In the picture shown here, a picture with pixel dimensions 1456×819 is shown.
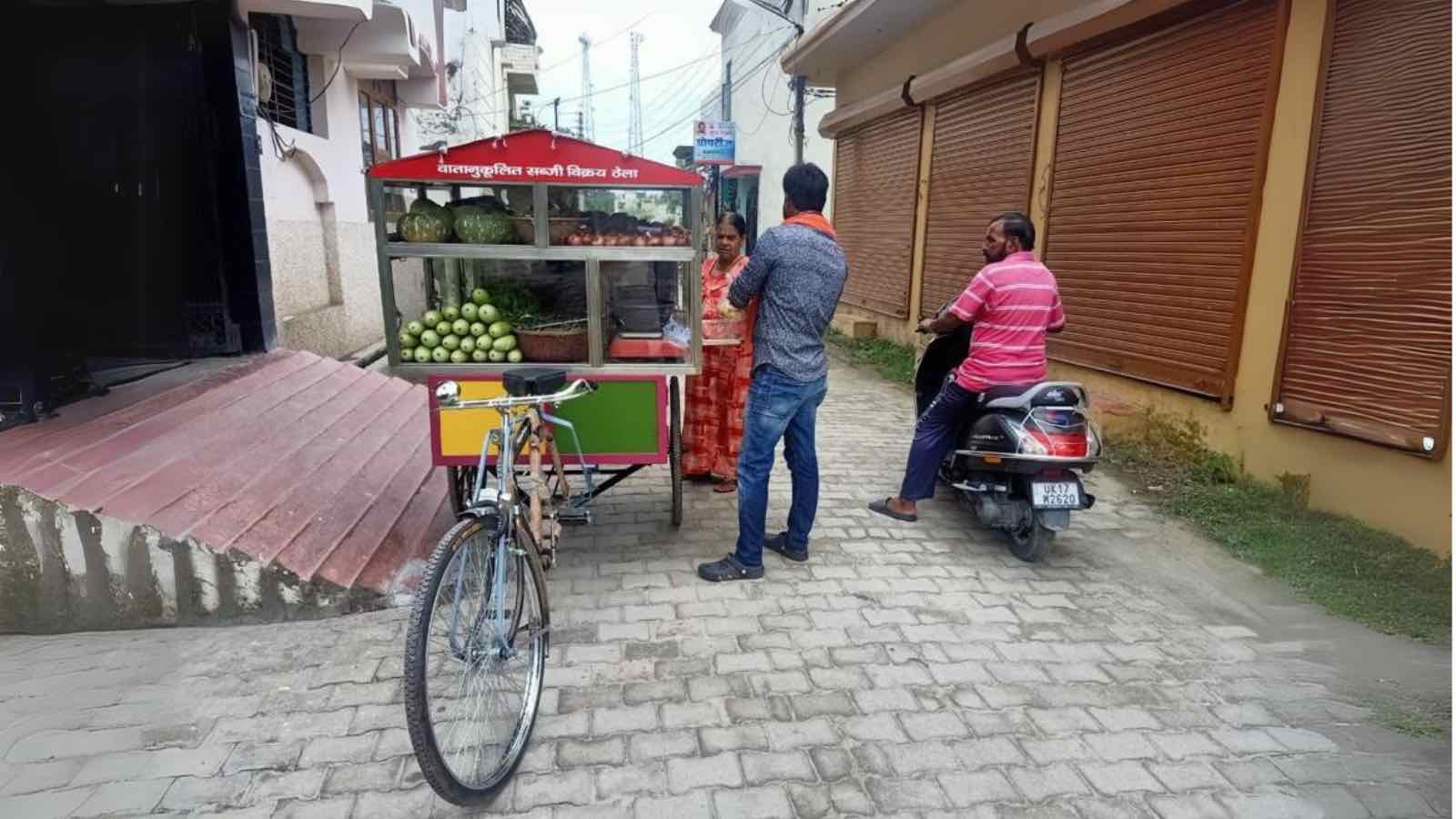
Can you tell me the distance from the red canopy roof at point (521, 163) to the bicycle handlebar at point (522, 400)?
90cm

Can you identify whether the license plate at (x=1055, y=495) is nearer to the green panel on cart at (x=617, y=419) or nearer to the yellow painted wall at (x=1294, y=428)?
the yellow painted wall at (x=1294, y=428)

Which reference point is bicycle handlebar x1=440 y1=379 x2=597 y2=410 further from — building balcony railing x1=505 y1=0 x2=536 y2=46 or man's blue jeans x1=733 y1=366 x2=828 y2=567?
building balcony railing x1=505 y1=0 x2=536 y2=46

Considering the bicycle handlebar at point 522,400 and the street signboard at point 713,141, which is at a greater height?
the street signboard at point 713,141

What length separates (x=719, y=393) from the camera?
486 centimetres

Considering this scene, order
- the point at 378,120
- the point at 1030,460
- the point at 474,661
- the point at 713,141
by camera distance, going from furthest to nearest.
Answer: the point at 713,141, the point at 378,120, the point at 1030,460, the point at 474,661

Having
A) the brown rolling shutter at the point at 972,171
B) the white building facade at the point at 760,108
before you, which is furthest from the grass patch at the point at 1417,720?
the white building facade at the point at 760,108

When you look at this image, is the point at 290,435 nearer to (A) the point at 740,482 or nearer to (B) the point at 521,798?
(A) the point at 740,482

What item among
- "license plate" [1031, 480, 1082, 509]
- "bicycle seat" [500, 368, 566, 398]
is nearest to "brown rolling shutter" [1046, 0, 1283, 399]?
"license plate" [1031, 480, 1082, 509]

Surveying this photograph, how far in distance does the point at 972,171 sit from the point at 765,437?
5.84m

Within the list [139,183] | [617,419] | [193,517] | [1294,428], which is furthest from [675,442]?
[139,183]

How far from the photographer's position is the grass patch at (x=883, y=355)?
912cm

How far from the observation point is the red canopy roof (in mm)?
3293

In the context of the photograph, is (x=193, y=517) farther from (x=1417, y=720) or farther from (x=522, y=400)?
(x=1417, y=720)

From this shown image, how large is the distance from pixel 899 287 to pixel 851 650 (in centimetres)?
760
